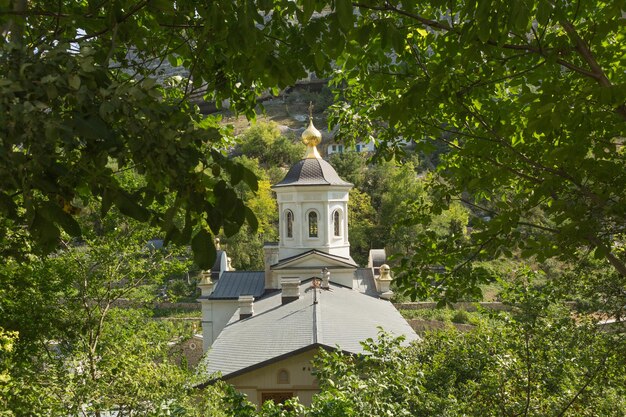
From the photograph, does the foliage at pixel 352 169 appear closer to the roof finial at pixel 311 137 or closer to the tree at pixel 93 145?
the roof finial at pixel 311 137

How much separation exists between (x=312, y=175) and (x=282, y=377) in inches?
414

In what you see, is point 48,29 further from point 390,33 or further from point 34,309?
point 34,309

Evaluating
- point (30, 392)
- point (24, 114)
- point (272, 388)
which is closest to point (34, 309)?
point (30, 392)

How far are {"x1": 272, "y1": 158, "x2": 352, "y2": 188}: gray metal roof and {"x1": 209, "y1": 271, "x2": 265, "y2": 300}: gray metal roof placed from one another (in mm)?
3534

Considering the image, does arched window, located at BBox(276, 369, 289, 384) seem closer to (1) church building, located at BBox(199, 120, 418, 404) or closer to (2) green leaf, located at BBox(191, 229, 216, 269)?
(1) church building, located at BBox(199, 120, 418, 404)

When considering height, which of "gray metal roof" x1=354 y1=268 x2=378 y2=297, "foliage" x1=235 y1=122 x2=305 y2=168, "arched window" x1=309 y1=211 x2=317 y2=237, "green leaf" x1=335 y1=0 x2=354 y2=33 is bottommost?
"green leaf" x1=335 y1=0 x2=354 y2=33

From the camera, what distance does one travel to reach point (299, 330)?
45.2ft

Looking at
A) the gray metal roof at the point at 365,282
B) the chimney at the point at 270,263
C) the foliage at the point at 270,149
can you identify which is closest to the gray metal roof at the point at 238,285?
the chimney at the point at 270,263

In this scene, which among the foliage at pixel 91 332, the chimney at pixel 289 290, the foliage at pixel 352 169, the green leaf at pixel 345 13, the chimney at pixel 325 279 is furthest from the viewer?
the foliage at pixel 352 169

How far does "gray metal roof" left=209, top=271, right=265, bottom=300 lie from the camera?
21281mm

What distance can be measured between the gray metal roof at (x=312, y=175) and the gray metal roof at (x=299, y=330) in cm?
475

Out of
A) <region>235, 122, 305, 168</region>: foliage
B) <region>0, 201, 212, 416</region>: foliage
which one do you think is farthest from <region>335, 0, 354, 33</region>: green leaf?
<region>235, 122, 305, 168</region>: foliage

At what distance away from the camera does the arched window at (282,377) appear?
12711mm

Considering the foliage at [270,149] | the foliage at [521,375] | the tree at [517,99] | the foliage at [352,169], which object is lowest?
the foliage at [521,375]
